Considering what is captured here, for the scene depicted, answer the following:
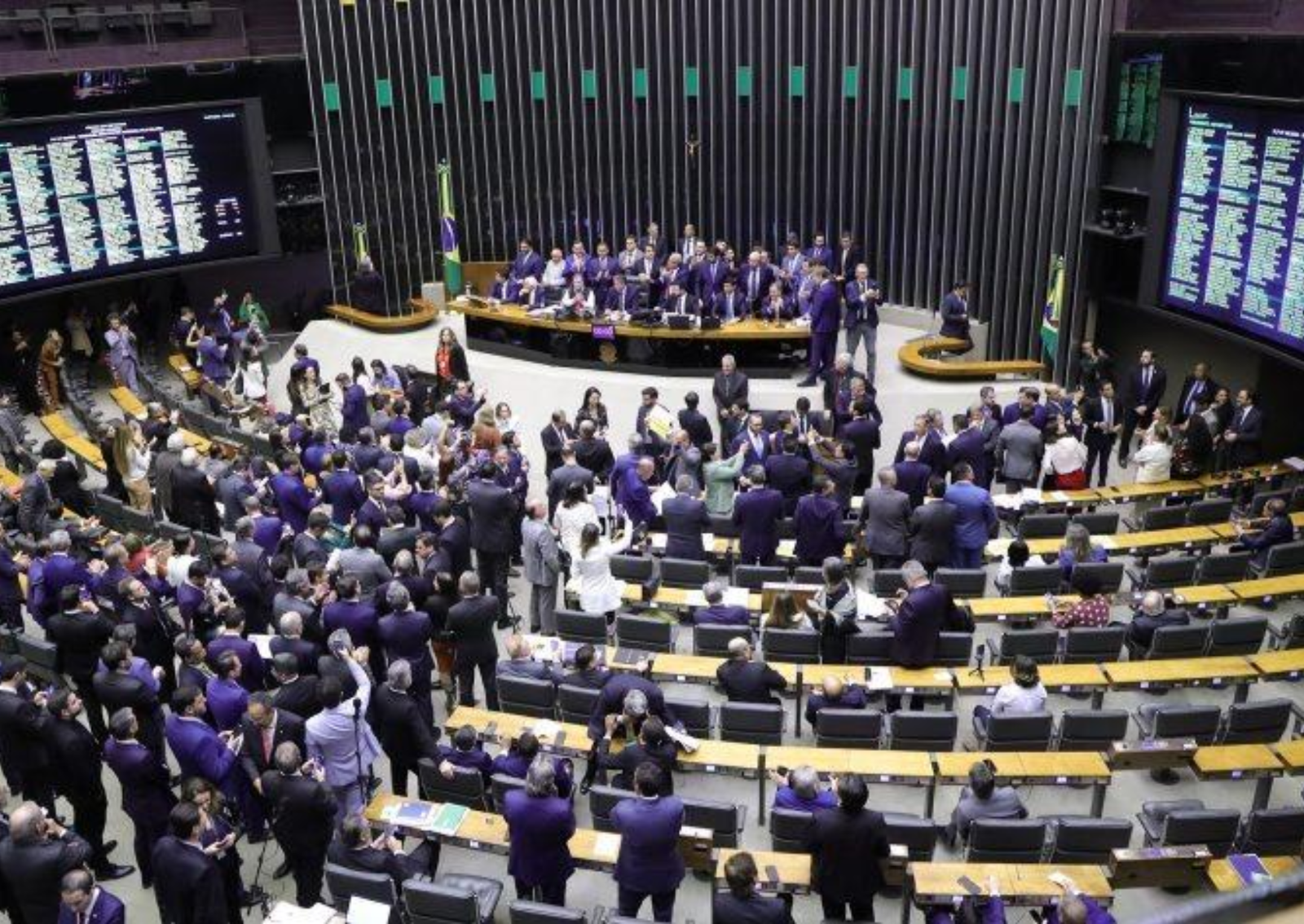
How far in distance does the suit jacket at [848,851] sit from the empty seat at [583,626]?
3.23 m

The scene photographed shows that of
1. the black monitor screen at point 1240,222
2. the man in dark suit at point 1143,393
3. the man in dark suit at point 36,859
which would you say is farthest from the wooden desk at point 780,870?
the man in dark suit at point 1143,393

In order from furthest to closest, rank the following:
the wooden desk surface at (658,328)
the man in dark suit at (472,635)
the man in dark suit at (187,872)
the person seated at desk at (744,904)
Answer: the wooden desk surface at (658,328), the man in dark suit at (472,635), the man in dark suit at (187,872), the person seated at desk at (744,904)

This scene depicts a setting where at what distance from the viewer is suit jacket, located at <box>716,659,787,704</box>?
7.77m

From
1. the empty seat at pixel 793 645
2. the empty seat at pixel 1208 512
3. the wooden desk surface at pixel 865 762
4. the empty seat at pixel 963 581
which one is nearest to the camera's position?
the wooden desk surface at pixel 865 762

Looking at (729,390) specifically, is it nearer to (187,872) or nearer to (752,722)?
(752,722)

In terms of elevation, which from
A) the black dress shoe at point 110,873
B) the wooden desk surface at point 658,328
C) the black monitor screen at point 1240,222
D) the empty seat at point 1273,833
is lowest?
the black dress shoe at point 110,873

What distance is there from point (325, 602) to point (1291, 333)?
9.53m

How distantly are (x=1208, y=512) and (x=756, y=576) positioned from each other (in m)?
4.51

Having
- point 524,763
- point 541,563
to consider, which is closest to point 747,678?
point 524,763

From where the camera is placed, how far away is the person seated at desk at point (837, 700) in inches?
309

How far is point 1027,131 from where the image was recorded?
53.2ft

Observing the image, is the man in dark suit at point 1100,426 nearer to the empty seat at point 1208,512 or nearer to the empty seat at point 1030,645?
the empty seat at point 1208,512

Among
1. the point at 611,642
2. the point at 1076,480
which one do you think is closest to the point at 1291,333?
the point at 1076,480

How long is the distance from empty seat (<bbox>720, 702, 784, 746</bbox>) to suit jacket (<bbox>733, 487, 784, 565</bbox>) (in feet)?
8.30
